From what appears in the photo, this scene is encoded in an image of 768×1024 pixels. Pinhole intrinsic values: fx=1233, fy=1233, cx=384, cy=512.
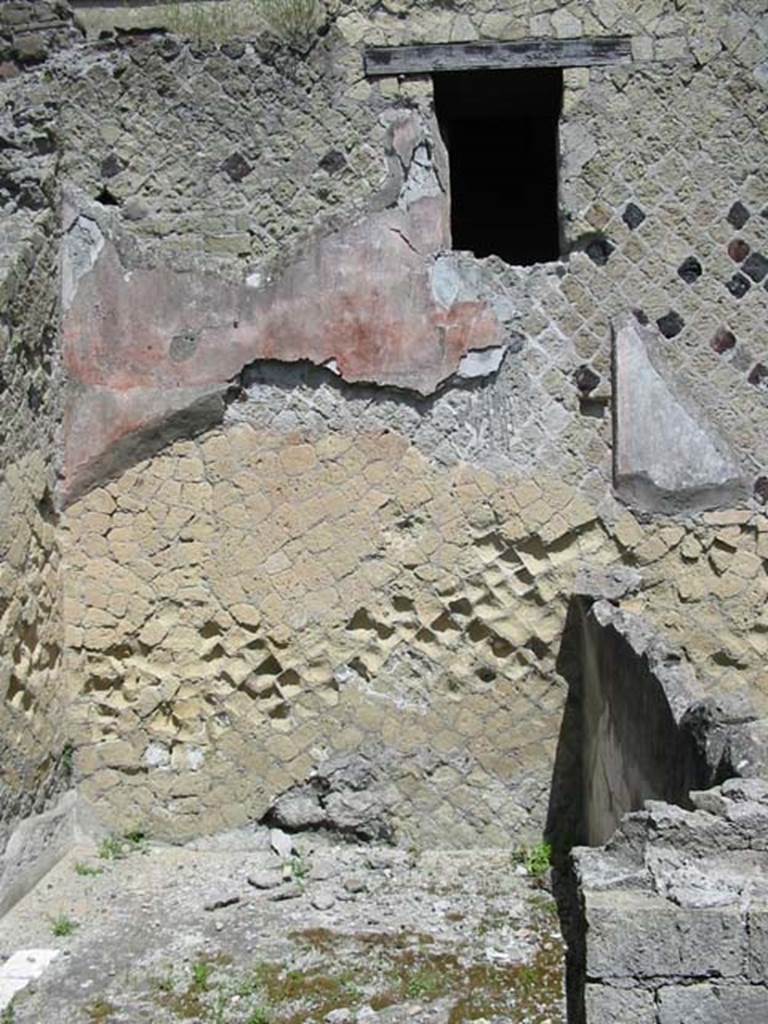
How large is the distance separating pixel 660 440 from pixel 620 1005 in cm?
291

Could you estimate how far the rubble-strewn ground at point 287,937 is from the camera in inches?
141

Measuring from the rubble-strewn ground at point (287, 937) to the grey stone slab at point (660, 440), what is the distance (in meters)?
1.62

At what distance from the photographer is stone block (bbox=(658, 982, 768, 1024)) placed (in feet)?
7.81

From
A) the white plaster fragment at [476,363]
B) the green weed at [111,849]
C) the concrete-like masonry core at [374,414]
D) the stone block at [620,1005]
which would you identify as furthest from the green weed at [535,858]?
the stone block at [620,1005]

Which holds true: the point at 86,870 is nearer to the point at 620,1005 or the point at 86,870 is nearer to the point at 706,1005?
the point at 620,1005

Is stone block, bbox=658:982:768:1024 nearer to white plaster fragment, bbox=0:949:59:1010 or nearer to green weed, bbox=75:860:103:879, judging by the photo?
white plaster fragment, bbox=0:949:59:1010

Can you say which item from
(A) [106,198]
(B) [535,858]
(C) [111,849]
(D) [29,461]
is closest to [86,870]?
(C) [111,849]

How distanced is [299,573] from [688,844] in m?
2.73

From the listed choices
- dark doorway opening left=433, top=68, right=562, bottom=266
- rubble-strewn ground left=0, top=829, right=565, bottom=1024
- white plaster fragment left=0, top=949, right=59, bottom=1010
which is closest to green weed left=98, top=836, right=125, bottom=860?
rubble-strewn ground left=0, top=829, right=565, bottom=1024

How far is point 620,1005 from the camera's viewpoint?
2.40 m

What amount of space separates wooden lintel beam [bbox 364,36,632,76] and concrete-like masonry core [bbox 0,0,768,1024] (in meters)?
0.02

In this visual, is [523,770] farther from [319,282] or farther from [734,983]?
[734,983]

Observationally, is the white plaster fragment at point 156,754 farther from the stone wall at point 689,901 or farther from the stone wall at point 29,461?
the stone wall at point 689,901

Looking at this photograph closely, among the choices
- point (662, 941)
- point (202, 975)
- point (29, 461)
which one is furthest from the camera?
point (29, 461)
